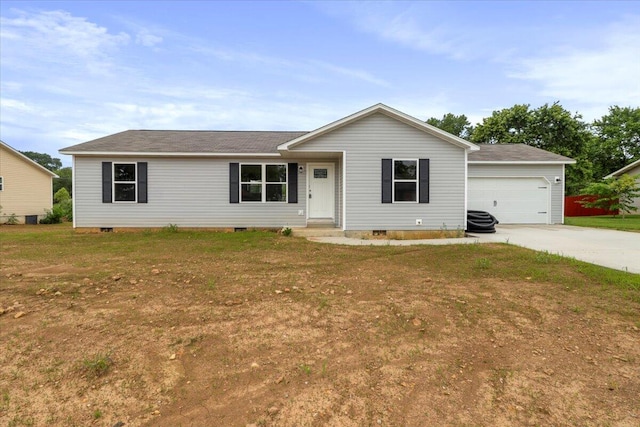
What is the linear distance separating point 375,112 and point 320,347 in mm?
8195

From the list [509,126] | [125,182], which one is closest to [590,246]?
[125,182]

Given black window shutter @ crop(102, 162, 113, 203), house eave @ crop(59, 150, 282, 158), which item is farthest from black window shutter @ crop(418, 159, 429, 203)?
black window shutter @ crop(102, 162, 113, 203)

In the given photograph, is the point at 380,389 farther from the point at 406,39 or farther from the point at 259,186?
the point at 406,39

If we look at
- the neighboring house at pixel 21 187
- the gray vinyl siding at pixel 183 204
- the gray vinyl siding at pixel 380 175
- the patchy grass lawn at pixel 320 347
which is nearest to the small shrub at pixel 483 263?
the patchy grass lawn at pixel 320 347

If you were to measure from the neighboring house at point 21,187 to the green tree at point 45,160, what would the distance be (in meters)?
54.9

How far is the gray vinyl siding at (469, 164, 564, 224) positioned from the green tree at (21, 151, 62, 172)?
76.6 m

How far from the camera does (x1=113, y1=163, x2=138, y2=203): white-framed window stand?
1121 cm

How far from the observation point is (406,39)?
14.7m

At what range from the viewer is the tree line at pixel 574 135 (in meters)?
26.8

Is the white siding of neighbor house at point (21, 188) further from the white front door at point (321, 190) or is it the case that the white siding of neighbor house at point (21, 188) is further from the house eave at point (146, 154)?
the white front door at point (321, 190)

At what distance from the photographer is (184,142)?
12195 mm

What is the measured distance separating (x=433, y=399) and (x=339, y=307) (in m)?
1.74

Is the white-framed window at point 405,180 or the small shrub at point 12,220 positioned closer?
the white-framed window at point 405,180

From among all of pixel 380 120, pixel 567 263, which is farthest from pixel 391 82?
pixel 567 263
